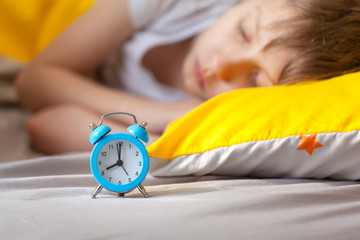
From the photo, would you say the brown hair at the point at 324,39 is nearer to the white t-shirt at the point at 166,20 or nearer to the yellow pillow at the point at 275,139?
the yellow pillow at the point at 275,139

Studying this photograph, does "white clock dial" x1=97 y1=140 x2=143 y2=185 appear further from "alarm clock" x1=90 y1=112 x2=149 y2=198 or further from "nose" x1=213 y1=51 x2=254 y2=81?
"nose" x1=213 y1=51 x2=254 y2=81

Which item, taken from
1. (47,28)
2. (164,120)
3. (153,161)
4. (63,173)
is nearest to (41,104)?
(47,28)

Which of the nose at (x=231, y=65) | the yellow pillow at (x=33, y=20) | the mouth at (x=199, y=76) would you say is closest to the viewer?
the nose at (x=231, y=65)

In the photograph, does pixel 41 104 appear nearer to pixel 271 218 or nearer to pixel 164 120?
pixel 164 120

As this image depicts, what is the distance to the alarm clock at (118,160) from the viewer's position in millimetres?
814

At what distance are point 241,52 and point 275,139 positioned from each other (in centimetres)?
48

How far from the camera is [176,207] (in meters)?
0.73

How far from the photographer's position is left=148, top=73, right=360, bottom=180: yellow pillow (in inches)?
35.8

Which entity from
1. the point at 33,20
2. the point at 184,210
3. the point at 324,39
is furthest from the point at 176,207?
the point at 33,20

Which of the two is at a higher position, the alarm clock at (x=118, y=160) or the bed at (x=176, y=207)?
the alarm clock at (x=118, y=160)

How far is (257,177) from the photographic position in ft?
3.22

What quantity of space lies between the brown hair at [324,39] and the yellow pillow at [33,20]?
33.2 inches

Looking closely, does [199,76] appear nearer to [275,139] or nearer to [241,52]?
[241,52]

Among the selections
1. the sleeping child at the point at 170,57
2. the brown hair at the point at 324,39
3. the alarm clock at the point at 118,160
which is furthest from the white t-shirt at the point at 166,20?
the alarm clock at the point at 118,160
